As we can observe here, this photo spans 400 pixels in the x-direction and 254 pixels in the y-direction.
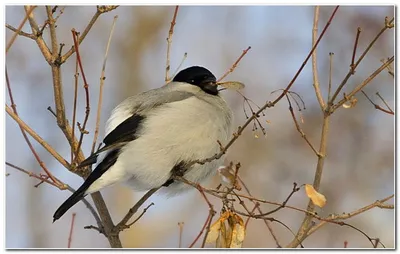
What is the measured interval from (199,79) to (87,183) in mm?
629

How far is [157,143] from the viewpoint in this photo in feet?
6.05

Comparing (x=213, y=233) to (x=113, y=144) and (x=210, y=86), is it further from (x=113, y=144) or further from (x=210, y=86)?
(x=210, y=86)

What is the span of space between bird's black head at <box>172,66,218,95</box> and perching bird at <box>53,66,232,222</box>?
172 millimetres

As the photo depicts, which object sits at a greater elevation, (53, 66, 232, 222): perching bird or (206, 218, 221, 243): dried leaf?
(53, 66, 232, 222): perching bird

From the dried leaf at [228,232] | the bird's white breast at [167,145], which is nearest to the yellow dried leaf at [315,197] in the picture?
the dried leaf at [228,232]

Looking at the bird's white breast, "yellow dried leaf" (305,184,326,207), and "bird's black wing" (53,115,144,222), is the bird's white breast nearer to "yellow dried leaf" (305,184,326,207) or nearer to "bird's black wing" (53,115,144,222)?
"bird's black wing" (53,115,144,222)

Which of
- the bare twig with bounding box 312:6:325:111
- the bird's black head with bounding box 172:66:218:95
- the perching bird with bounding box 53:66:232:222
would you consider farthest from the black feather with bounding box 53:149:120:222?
the bare twig with bounding box 312:6:325:111

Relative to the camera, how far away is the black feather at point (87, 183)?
1.70 metres

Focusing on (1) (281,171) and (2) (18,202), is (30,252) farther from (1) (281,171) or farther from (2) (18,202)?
(1) (281,171)

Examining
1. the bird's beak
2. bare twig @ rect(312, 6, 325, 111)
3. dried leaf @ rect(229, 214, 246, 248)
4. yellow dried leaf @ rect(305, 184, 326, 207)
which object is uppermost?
bare twig @ rect(312, 6, 325, 111)

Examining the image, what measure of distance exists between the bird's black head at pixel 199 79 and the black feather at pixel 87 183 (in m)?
0.44

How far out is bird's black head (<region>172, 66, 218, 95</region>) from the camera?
212cm

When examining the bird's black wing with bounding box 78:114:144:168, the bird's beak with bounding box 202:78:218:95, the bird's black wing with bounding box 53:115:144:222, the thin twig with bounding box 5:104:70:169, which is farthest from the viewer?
the bird's beak with bounding box 202:78:218:95

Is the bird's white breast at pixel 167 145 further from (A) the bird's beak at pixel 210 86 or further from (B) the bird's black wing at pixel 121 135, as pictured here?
(A) the bird's beak at pixel 210 86
